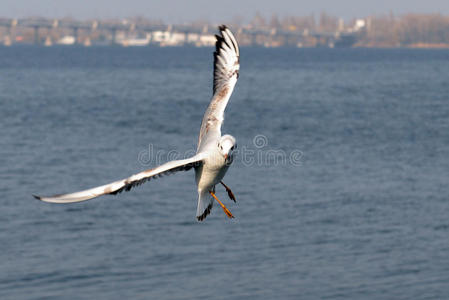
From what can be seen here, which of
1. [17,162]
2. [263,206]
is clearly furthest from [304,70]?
[263,206]

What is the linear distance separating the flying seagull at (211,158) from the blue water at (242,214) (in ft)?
33.5

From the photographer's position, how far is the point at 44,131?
58.7m

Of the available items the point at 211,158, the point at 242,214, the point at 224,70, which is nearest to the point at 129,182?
the point at 211,158

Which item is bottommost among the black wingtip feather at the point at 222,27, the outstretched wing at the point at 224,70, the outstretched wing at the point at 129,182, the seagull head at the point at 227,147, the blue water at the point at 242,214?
the blue water at the point at 242,214

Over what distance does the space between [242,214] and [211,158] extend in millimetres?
19913

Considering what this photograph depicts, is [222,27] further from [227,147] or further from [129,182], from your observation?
[129,182]

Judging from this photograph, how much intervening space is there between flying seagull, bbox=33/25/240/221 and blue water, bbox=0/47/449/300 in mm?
10224

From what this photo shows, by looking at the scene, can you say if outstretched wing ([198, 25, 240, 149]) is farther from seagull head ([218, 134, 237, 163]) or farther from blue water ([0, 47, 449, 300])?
blue water ([0, 47, 449, 300])

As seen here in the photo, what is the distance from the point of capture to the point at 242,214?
102 ft

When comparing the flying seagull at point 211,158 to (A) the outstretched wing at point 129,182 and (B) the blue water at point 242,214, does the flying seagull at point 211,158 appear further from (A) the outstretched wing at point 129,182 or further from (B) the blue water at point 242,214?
(B) the blue water at point 242,214

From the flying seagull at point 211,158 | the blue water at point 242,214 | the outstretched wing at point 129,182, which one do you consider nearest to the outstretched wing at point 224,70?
the flying seagull at point 211,158

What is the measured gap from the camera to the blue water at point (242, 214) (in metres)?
24.0

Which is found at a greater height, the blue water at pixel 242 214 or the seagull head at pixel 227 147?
the seagull head at pixel 227 147

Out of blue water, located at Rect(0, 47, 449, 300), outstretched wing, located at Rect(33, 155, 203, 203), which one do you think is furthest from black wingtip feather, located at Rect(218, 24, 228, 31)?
blue water, located at Rect(0, 47, 449, 300)
